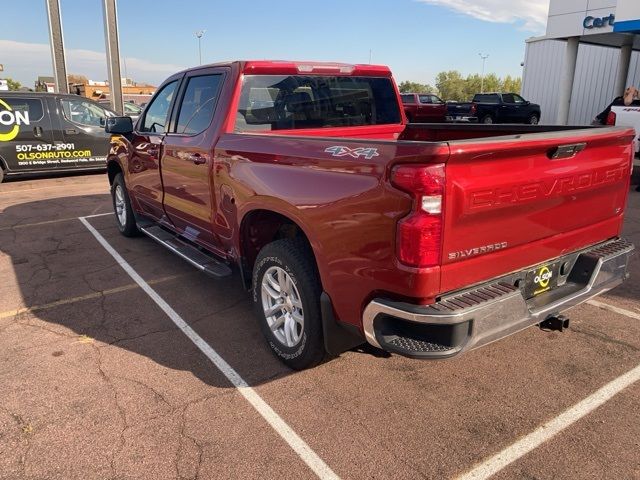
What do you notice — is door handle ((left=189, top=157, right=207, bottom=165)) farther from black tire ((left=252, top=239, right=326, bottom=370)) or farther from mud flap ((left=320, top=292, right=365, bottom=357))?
mud flap ((left=320, top=292, right=365, bottom=357))

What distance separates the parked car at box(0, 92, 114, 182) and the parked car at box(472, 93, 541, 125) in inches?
762

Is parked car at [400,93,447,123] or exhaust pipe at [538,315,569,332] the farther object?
parked car at [400,93,447,123]

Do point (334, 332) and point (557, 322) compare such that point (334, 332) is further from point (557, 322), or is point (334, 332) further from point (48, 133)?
point (48, 133)

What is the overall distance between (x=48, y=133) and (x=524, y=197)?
11252mm

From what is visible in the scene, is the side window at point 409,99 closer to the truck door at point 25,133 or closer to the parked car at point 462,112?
the parked car at point 462,112

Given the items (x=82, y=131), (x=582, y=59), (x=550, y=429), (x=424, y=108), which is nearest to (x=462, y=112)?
(x=424, y=108)

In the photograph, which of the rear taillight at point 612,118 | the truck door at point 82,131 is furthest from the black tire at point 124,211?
the rear taillight at point 612,118

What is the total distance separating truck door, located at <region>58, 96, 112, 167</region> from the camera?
1135 cm

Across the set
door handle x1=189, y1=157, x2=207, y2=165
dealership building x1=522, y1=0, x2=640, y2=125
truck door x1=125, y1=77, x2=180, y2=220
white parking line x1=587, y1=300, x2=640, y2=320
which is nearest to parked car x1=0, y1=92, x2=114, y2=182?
truck door x1=125, y1=77, x2=180, y2=220

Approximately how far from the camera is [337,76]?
4285 millimetres

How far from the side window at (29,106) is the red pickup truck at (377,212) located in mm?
8128

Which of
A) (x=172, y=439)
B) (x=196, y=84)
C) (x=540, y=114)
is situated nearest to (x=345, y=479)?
(x=172, y=439)

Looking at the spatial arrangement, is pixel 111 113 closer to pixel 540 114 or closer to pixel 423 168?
pixel 423 168

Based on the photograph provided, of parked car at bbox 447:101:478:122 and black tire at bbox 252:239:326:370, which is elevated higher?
parked car at bbox 447:101:478:122
